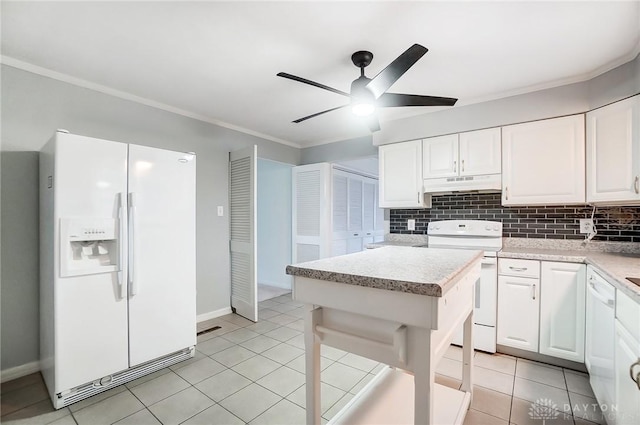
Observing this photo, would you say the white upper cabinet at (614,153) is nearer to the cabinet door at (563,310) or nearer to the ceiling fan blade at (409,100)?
the cabinet door at (563,310)

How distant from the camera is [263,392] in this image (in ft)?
6.50

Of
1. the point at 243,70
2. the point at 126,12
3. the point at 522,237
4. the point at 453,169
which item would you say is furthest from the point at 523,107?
the point at 126,12

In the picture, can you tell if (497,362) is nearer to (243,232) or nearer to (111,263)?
(243,232)

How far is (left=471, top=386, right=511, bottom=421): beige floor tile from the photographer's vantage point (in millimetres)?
1768

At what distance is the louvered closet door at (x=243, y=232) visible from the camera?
10.6 feet

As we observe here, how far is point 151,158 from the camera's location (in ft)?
7.29

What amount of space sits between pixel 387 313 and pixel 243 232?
265 centimetres

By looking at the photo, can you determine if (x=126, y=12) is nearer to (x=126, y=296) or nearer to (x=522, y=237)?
(x=126, y=296)

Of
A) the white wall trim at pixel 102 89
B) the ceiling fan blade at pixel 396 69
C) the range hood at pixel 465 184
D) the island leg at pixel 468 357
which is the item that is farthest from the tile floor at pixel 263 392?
the white wall trim at pixel 102 89

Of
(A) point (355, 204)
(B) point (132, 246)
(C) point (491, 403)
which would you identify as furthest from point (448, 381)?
(A) point (355, 204)

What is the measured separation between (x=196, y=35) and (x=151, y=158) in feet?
3.20

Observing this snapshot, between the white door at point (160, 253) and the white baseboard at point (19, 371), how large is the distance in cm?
85

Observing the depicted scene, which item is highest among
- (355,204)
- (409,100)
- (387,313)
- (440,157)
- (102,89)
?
(102,89)

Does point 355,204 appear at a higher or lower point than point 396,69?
lower
